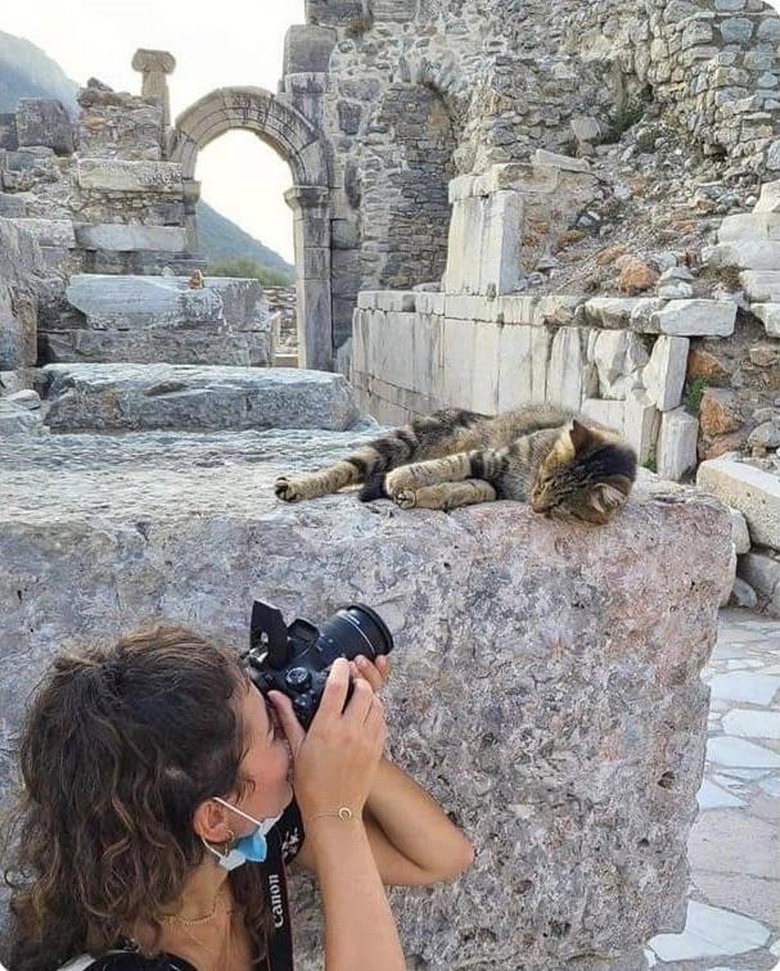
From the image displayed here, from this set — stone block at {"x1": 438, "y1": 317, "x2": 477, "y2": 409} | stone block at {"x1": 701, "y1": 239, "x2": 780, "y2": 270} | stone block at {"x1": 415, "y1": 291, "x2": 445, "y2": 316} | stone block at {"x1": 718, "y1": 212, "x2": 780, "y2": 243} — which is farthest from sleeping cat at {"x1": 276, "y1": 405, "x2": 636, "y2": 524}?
stone block at {"x1": 415, "y1": 291, "x2": 445, "y2": 316}

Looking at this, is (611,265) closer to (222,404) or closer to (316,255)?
(222,404)

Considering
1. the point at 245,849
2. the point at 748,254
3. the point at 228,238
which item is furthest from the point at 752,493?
the point at 228,238

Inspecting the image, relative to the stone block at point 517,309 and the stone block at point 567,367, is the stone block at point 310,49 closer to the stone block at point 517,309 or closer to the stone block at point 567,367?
the stone block at point 517,309

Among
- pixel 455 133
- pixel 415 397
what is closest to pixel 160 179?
pixel 415 397

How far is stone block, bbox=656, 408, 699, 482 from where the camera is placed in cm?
671

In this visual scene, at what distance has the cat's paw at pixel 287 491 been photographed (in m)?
1.73

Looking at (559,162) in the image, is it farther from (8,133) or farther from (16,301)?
(8,133)

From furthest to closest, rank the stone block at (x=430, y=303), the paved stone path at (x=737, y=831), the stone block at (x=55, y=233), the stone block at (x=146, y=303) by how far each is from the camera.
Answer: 1. the stone block at (x=430, y=303)
2. the stone block at (x=55, y=233)
3. the stone block at (x=146, y=303)
4. the paved stone path at (x=737, y=831)

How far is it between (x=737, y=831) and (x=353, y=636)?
270 cm

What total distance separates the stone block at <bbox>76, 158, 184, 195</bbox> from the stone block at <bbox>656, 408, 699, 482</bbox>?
753cm

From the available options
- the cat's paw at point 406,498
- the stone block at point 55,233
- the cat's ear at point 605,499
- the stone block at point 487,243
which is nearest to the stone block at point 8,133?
the stone block at point 55,233

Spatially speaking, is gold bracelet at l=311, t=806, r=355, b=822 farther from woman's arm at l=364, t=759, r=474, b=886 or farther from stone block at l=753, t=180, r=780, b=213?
stone block at l=753, t=180, r=780, b=213

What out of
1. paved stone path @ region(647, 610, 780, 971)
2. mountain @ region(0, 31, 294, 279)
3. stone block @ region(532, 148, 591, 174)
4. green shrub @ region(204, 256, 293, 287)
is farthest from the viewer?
mountain @ region(0, 31, 294, 279)

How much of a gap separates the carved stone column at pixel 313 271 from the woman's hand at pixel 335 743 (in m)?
14.6
